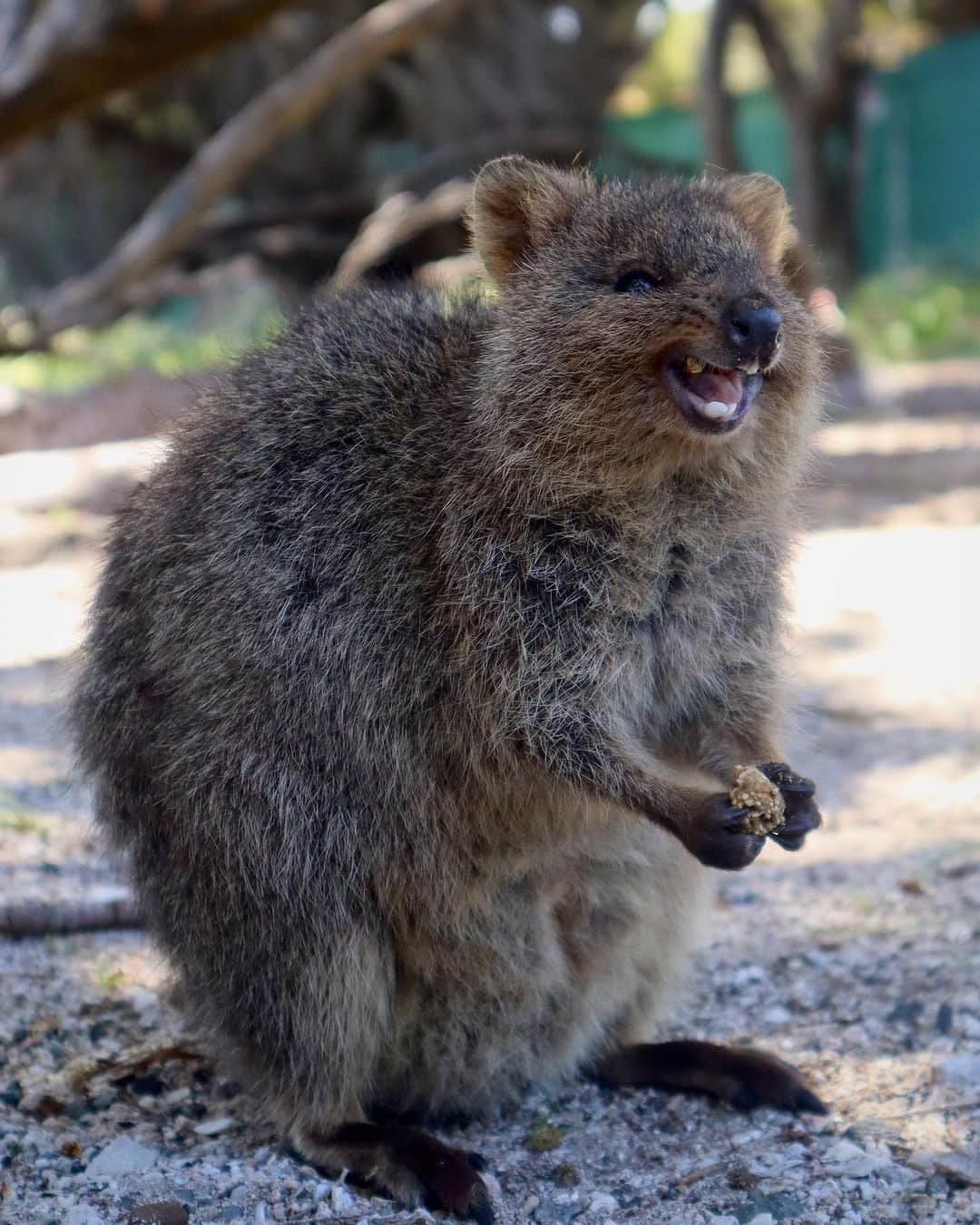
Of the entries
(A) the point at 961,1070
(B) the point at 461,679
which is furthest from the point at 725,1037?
(B) the point at 461,679

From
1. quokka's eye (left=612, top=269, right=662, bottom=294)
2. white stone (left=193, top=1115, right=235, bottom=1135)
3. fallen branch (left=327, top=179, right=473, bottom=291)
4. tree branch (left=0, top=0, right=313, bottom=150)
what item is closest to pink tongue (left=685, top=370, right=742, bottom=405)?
quokka's eye (left=612, top=269, right=662, bottom=294)

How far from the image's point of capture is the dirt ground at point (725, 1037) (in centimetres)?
286

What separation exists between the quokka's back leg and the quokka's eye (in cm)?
179

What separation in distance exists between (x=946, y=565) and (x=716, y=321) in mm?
5198

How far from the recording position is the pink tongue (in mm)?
2910

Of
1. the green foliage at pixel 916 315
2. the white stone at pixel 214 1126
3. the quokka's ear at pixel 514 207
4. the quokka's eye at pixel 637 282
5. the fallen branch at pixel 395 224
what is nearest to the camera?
the quokka's eye at pixel 637 282

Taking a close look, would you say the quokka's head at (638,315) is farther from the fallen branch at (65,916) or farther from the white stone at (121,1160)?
the fallen branch at (65,916)

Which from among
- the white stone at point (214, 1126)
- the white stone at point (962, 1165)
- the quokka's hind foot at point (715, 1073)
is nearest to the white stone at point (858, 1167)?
the white stone at point (962, 1165)

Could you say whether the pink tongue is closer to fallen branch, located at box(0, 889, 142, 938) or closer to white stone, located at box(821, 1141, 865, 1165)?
white stone, located at box(821, 1141, 865, 1165)

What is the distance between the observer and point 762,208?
11.2 feet

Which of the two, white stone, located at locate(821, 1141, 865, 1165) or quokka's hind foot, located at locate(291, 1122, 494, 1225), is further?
white stone, located at locate(821, 1141, 865, 1165)

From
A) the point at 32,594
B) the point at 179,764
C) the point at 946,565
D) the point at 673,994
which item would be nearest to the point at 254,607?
the point at 179,764

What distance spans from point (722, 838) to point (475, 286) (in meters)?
1.73

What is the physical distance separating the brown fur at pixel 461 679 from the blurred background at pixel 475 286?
1.19 feet
